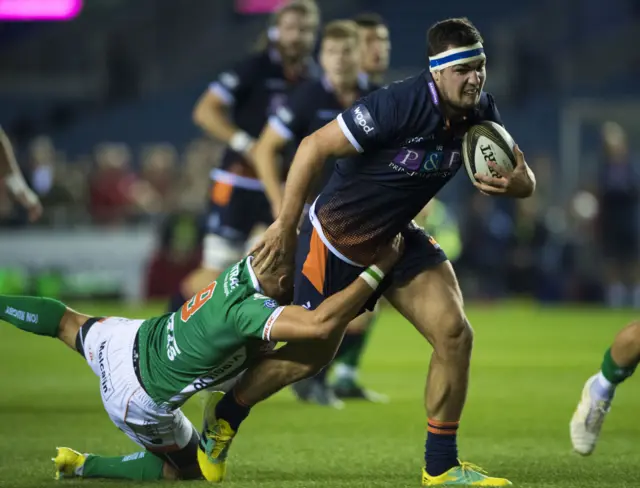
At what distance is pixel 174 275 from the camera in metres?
18.2

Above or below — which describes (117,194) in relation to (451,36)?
below

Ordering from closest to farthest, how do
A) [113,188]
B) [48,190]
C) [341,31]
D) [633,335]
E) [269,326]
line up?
[269,326] → [633,335] → [341,31] → [48,190] → [113,188]

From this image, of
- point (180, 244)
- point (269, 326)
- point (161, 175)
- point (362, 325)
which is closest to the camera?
point (269, 326)

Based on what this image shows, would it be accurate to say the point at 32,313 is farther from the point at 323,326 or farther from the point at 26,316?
the point at 323,326

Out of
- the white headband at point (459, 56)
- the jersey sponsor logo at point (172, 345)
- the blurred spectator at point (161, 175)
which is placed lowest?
the blurred spectator at point (161, 175)

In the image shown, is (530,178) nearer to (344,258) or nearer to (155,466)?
(344,258)

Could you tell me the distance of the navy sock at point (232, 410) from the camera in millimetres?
5832

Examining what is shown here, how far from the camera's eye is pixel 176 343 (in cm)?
566

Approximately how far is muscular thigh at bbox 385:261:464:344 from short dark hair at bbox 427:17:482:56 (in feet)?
3.26

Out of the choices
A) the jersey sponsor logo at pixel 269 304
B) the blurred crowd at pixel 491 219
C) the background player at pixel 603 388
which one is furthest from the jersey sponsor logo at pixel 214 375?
the blurred crowd at pixel 491 219

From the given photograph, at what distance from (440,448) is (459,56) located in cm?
165

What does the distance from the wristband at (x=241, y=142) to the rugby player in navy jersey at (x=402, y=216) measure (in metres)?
3.44

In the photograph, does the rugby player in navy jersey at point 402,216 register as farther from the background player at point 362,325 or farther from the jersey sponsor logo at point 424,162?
the background player at point 362,325

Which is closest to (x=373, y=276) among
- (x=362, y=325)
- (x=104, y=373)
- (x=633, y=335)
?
(x=104, y=373)
